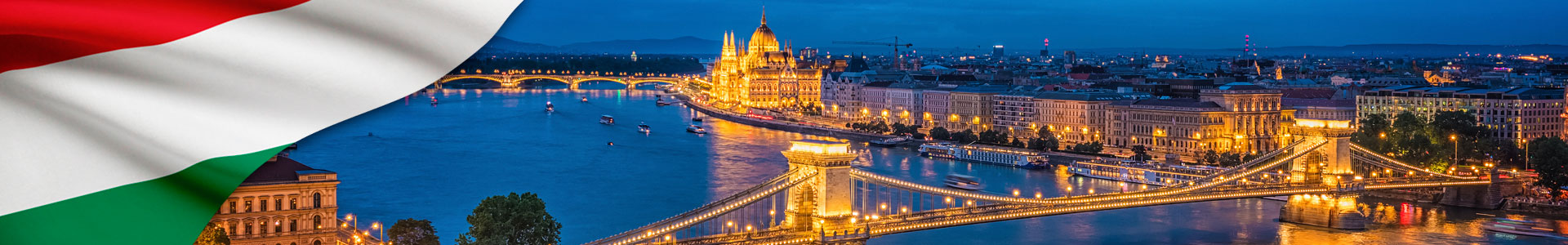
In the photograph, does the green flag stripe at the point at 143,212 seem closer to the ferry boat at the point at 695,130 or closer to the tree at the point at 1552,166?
the tree at the point at 1552,166

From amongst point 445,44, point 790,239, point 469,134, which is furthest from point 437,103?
point 445,44

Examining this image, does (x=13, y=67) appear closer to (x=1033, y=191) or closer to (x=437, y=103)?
(x=1033, y=191)

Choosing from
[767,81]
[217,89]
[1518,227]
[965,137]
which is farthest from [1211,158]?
[217,89]

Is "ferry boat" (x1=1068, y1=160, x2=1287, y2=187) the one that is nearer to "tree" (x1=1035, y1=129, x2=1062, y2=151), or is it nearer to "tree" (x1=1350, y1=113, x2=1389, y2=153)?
"tree" (x1=1350, y1=113, x2=1389, y2=153)

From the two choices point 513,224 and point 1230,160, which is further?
point 1230,160

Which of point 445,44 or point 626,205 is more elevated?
point 445,44

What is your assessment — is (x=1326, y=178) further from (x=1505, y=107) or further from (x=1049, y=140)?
(x=1505, y=107)
